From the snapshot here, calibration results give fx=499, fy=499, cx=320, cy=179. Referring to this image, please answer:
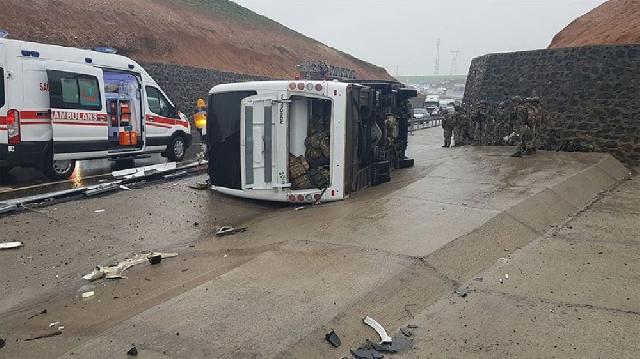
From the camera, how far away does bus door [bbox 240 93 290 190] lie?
7.88 meters

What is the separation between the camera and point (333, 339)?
147 inches

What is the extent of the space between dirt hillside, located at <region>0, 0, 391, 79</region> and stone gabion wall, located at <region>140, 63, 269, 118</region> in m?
5.04

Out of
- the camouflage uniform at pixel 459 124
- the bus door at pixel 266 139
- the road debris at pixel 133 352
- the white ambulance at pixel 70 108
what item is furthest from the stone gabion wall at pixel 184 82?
the road debris at pixel 133 352

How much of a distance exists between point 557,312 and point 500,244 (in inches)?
69.2

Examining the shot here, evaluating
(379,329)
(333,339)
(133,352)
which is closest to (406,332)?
(379,329)

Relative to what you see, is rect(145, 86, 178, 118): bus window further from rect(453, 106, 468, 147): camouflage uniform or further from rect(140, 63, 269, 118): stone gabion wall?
rect(140, 63, 269, 118): stone gabion wall

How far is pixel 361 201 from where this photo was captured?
8.19 m

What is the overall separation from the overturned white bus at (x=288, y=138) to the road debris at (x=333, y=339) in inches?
176

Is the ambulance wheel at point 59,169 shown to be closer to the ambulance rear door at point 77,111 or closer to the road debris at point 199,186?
the ambulance rear door at point 77,111

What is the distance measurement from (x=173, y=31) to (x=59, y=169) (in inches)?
1093

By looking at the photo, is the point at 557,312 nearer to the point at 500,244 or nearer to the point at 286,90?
the point at 500,244

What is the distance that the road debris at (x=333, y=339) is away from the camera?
3697 millimetres

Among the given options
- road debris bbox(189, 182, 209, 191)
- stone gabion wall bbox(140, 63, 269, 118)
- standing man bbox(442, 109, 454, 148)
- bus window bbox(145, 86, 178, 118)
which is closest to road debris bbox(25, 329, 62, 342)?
road debris bbox(189, 182, 209, 191)

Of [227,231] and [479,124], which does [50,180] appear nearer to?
[227,231]
